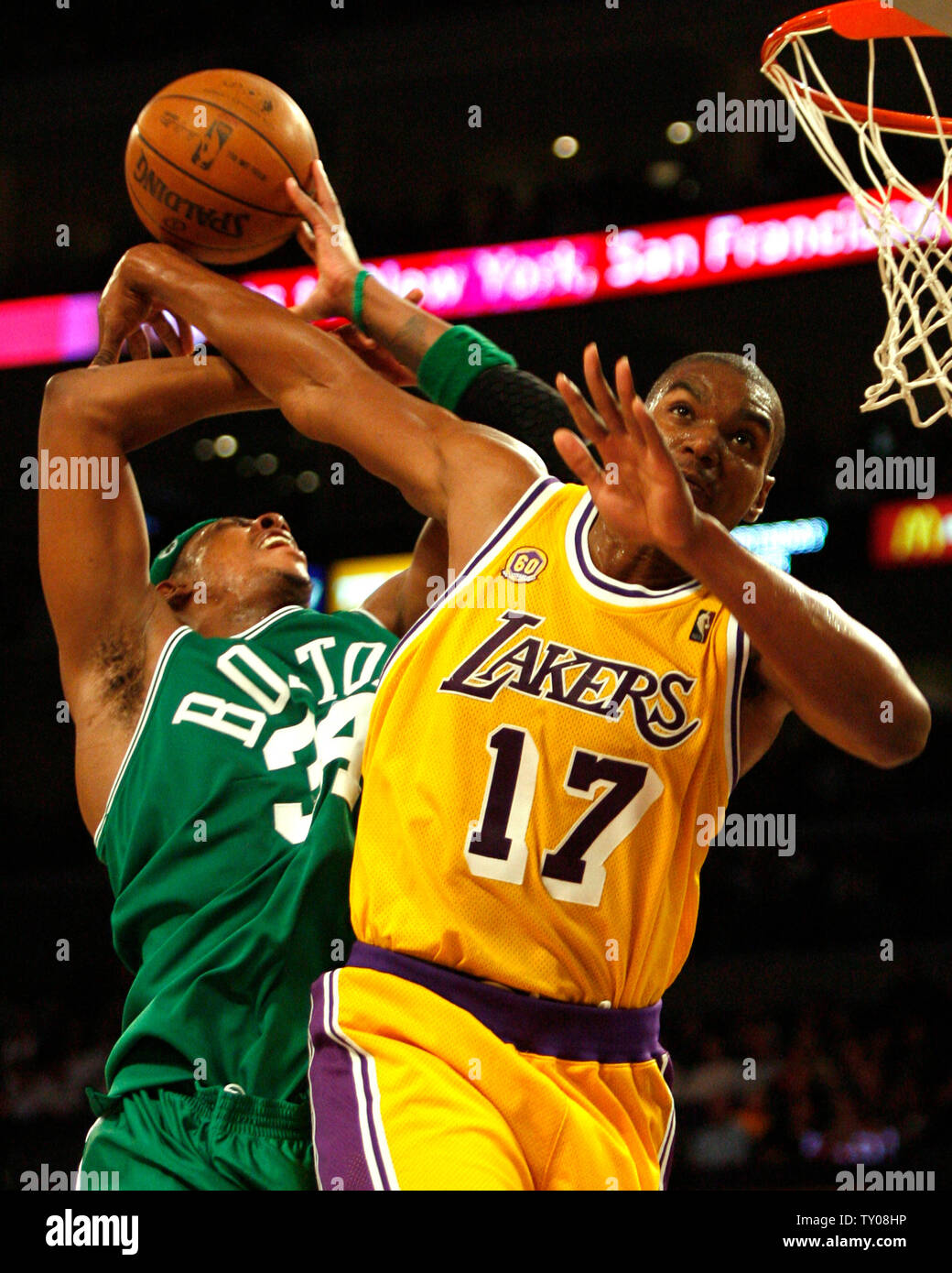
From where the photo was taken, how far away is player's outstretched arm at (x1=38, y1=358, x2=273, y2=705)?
12.1 ft

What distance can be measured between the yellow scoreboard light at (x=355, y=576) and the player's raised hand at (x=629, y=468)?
9951 millimetres

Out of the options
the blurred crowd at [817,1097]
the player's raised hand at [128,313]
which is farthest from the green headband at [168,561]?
the blurred crowd at [817,1097]

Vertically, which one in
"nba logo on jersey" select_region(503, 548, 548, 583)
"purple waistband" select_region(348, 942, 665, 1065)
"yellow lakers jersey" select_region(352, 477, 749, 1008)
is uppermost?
"nba logo on jersey" select_region(503, 548, 548, 583)

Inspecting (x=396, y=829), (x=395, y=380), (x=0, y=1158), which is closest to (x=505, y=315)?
(x=0, y=1158)

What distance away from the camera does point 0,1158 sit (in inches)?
395

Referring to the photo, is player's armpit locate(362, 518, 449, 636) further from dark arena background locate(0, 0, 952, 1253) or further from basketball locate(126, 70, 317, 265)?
dark arena background locate(0, 0, 952, 1253)

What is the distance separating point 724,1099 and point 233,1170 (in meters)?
6.84

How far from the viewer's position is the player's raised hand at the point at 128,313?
12.4 feet

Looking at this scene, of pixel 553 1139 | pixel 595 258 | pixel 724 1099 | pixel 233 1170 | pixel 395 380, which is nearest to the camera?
pixel 553 1139

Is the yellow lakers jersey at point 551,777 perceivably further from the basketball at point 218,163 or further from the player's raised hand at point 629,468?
the basketball at point 218,163

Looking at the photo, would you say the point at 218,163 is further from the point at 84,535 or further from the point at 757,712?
the point at 757,712

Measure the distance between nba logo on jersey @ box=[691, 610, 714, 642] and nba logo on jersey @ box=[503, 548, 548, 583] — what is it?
32 cm

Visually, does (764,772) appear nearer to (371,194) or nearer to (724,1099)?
(724,1099)

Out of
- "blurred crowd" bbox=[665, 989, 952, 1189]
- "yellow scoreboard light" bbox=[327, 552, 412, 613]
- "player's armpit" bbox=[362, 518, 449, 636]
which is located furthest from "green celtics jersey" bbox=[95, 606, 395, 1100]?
"yellow scoreboard light" bbox=[327, 552, 412, 613]
